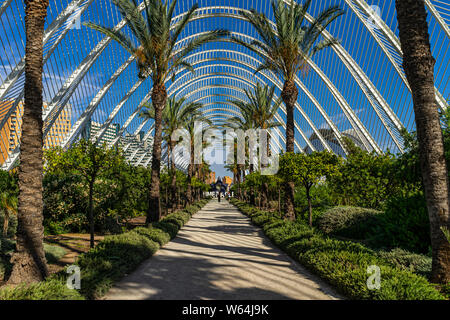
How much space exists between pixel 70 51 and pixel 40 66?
1837 cm

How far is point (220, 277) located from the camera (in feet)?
21.3

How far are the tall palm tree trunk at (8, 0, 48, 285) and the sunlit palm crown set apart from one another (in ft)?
25.7

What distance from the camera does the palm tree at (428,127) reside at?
216 inches

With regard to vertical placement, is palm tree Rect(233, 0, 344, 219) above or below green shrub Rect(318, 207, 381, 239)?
above

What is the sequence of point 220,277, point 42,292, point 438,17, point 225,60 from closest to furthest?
point 42,292
point 220,277
point 438,17
point 225,60

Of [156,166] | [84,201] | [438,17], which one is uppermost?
[438,17]

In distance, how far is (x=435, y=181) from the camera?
219 inches

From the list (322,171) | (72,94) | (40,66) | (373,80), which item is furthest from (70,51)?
(373,80)

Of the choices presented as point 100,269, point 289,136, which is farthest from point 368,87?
point 100,269

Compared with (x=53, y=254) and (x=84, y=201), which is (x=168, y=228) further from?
(x=84, y=201)

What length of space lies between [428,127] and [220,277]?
500 centimetres

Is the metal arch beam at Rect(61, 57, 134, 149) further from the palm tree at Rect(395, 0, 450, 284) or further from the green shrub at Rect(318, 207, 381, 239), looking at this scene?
the palm tree at Rect(395, 0, 450, 284)

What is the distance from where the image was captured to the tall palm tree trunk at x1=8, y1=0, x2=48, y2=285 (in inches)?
232

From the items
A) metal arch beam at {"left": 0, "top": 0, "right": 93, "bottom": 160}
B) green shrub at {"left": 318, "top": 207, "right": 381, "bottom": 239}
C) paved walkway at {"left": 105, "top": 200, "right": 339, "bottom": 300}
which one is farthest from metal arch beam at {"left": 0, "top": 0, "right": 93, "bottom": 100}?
green shrub at {"left": 318, "top": 207, "right": 381, "bottom": 239}
